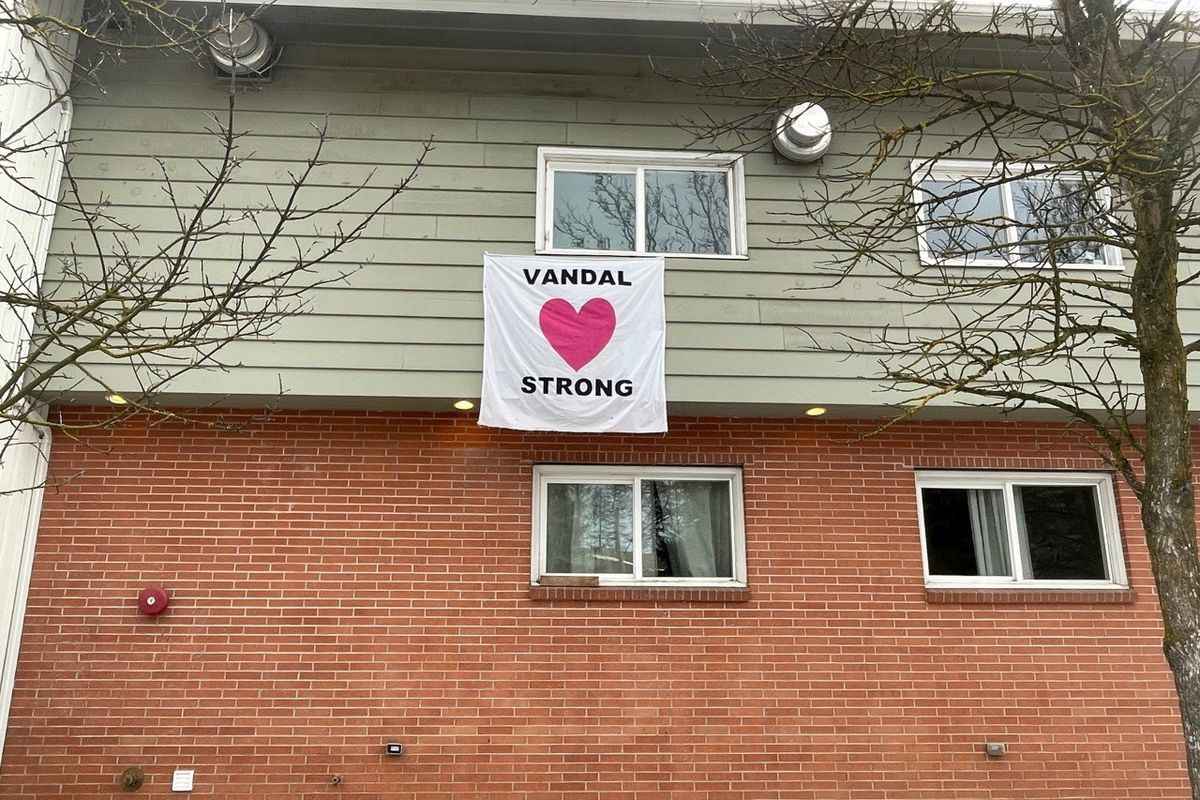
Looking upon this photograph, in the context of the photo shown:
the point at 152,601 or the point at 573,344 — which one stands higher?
the point at 573,344

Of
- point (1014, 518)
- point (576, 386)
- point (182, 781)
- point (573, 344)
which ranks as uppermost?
point (573, 344)

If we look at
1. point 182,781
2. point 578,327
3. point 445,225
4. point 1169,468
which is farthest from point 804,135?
point 182,781

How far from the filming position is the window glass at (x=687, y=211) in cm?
712

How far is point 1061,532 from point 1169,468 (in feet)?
9.97

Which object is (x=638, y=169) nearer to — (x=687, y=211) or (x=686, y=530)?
(x=687, y=211)

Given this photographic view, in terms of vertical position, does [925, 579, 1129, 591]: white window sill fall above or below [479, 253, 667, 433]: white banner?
below

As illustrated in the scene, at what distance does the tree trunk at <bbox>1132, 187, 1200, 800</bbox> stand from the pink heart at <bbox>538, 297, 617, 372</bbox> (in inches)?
133

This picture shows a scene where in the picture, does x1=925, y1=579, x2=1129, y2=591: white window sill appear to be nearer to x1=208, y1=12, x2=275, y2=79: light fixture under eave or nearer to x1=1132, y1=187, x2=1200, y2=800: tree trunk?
x1=1132, y1=187, x2=1200, y2=800: tree trunk

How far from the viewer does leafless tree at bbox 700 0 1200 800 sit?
14.2 ft

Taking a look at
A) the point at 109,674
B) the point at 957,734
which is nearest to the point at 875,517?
the point at 957,734

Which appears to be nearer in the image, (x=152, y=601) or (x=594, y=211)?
(x=152, y=601)

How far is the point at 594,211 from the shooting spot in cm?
715

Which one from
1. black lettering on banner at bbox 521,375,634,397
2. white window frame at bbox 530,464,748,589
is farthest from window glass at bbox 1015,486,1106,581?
black lettering on banner at bbox 521,375,634,397

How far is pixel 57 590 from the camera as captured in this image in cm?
639
